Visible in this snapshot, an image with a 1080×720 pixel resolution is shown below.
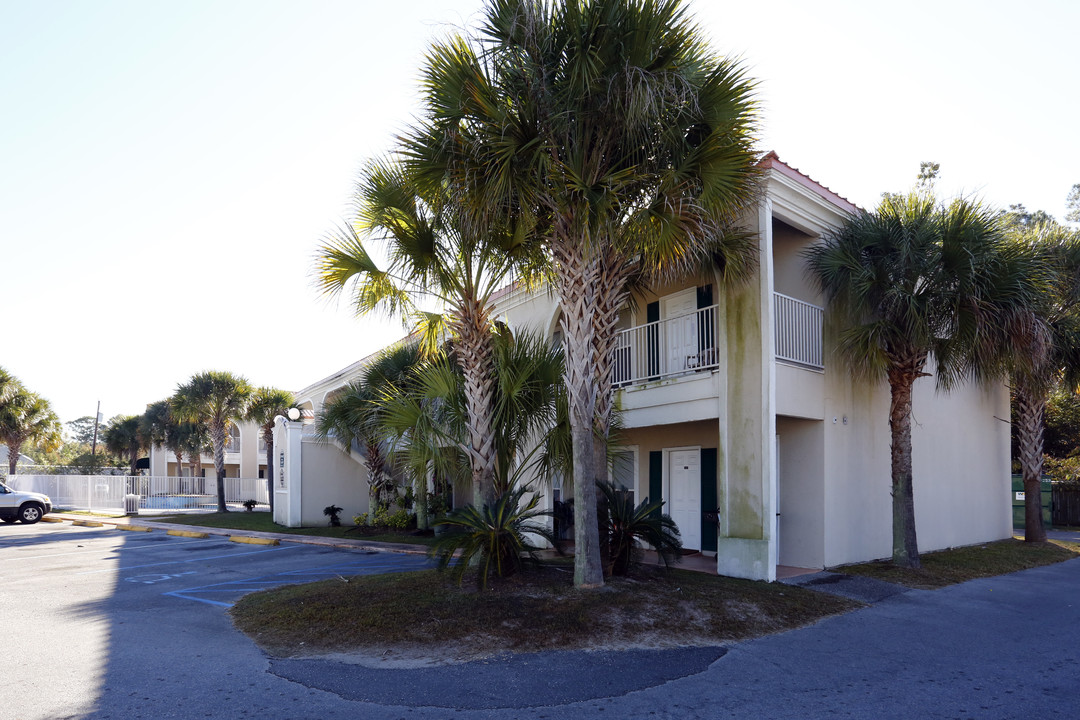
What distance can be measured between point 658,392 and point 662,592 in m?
4.56

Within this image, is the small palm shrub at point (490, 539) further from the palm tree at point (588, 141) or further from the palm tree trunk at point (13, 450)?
the palm tree trunk at point (13, 450)

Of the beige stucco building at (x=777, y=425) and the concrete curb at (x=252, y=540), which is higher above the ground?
the beige stucco building at (x=777, y=425)

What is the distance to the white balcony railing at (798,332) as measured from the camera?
38.9 ft

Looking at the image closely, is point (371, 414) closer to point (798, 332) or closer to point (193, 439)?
point (798, 332)

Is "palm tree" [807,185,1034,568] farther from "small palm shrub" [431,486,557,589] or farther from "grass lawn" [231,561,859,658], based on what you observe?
"small palm shrub" [431,486,557,589]

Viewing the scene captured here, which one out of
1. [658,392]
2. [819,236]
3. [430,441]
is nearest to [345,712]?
[430,441]

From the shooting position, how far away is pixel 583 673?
6.59m

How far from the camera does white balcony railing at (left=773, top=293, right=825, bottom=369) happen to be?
11852 mm

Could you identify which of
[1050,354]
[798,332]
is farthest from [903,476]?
[1050,354]

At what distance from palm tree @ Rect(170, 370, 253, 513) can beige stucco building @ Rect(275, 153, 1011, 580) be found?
704 inches

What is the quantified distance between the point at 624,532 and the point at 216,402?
24689 millimetres

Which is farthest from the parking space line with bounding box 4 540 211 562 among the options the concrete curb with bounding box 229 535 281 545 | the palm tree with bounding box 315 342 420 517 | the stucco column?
the palm tree with bounding box 315 342 420 517

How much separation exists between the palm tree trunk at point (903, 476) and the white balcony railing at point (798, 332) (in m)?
1.34

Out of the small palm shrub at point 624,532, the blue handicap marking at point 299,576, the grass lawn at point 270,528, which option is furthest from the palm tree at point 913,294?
the grass lawn at point 270,528
